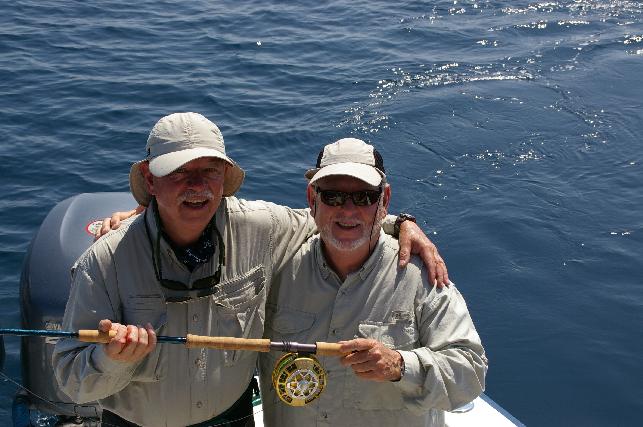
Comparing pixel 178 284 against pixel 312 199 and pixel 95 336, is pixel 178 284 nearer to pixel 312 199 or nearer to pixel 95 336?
pixel 95 336

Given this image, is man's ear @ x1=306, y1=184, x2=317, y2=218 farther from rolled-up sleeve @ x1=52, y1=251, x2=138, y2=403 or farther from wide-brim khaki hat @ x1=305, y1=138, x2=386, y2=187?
rolled-up sleeve @ x1=52, y1=251, x2=138, y2=403

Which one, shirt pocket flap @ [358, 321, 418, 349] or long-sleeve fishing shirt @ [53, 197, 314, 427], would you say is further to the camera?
shirt pocket flap @ [358, 321, 418, 349]

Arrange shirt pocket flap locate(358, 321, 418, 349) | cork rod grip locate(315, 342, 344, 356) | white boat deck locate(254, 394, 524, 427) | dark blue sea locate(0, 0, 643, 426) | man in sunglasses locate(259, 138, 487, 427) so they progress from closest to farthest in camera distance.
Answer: cork rod grip locate(315, 342, 344, 356), man in sunglasses locate(259, 138, 487, 427), shirt pocket flap locate(358, 321, 418, 349), white boat deck locate(254, 394, 524, 427), dark blue sea locate(0, 0, 643, 426)

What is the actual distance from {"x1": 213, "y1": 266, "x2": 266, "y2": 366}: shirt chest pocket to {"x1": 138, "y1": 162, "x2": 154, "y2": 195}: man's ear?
0.44 meters

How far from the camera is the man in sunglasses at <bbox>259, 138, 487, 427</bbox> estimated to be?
2871 mm

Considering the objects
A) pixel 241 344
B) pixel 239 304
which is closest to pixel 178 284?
pixel 239 304

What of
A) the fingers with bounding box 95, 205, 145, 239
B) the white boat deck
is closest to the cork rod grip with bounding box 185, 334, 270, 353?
the fingers with bounding box 95, 205, 145, 239

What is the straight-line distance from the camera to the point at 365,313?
9.91 ft

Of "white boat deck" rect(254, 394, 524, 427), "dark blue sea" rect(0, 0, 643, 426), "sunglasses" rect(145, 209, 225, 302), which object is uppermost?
"sunglasses" rect(145, 209, 225, 302)

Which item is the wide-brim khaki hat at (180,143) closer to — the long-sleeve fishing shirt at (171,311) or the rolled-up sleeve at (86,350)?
the long-sleeve fishing shirt at (171,311)

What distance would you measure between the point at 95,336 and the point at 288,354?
69 cm

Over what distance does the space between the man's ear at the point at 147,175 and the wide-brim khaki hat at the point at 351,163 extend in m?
0.58

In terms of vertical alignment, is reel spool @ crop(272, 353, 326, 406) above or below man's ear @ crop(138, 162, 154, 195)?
below

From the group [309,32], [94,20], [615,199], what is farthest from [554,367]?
[94,20]
